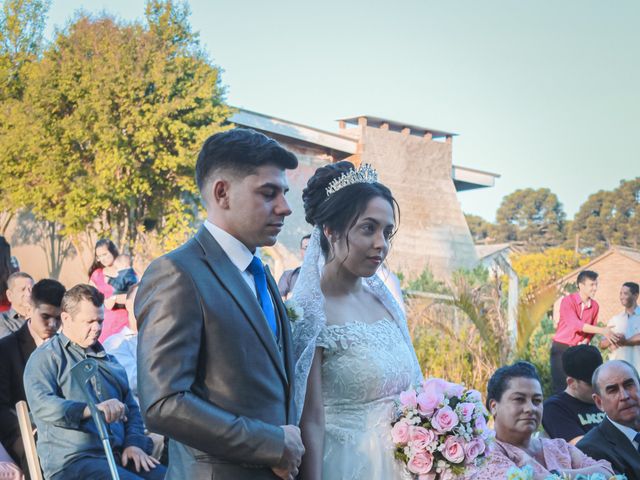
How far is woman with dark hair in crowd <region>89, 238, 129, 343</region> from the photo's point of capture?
8.51 m

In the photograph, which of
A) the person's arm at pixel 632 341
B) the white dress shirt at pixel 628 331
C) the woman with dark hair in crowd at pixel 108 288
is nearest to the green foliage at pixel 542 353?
the white dress shirt at pixel 628 331

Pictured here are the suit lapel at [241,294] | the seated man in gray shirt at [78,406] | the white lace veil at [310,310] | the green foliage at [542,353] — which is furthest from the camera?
the green foliage at [542,353]

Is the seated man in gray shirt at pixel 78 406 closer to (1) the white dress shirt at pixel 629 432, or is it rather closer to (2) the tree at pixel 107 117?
(1) the white dress shirt at pixel 629 432

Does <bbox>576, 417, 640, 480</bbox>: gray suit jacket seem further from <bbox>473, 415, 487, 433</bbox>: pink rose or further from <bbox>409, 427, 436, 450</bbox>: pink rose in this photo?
<bbox>409, 427, 436, 450</bbox>: pink rose

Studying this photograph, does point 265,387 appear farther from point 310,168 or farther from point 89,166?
point 310,168

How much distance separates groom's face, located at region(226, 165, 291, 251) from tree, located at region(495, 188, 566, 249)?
241 feet

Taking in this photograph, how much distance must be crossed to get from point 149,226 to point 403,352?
19.7 m

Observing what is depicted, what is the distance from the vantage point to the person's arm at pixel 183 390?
245cm

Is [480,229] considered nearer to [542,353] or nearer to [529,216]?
[529,216]

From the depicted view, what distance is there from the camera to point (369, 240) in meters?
3.72

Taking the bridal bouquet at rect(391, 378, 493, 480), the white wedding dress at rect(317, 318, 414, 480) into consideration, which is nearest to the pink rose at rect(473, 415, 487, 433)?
the bridal bouquet at rect(391, 378, 493, 480)

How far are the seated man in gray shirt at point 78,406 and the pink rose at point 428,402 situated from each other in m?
2.07

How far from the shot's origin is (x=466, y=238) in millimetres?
33062

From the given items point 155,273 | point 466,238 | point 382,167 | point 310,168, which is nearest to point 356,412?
point 155,273
